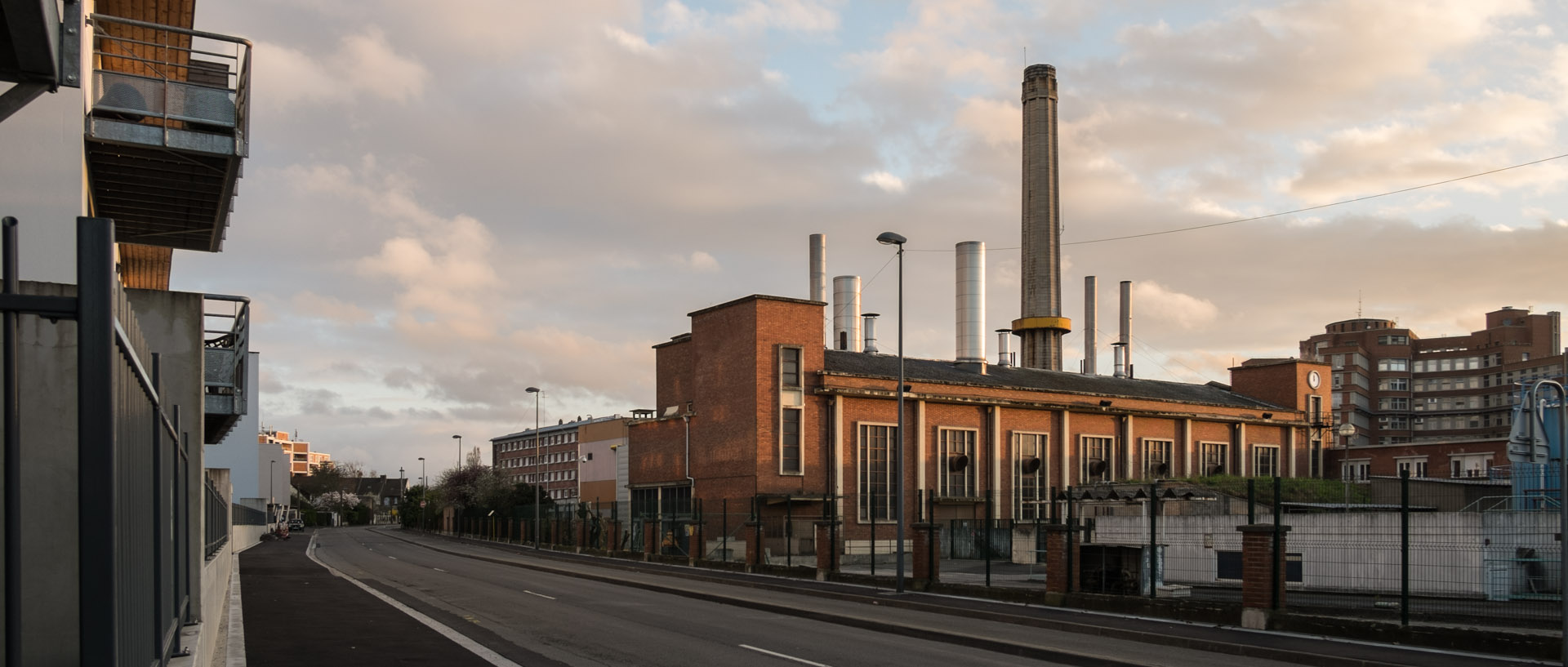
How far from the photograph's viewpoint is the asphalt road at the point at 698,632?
51.4ft

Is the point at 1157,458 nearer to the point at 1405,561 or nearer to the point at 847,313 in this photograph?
the point at 847,313

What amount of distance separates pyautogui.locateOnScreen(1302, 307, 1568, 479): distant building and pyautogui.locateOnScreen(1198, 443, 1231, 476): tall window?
70.5 meters

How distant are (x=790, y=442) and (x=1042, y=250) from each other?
2998 cm

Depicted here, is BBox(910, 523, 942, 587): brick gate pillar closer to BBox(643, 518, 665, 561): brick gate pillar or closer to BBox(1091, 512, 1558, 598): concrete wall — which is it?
BBox(1091, 512, 1558, 598): concrete wall

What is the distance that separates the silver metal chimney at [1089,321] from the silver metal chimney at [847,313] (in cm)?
2400

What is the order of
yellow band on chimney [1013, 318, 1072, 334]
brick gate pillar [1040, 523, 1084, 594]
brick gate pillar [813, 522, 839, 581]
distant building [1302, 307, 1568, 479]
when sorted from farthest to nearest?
distant building [1302, 307, 1568, 479] → yellow band on chimney [1013, 318, 1072, 334] → brick gate pillar [813, 522, 839, 581] → brick gate pillar [1040, 523, 1084, 594]

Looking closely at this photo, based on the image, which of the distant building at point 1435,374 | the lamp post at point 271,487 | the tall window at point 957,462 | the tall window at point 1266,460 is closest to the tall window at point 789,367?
the tall window at point 957,462

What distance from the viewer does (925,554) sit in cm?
2941

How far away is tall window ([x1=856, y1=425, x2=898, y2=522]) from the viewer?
51000 millimetres

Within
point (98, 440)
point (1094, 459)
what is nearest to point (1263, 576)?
point (98, 440)

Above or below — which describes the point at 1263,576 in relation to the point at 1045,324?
below

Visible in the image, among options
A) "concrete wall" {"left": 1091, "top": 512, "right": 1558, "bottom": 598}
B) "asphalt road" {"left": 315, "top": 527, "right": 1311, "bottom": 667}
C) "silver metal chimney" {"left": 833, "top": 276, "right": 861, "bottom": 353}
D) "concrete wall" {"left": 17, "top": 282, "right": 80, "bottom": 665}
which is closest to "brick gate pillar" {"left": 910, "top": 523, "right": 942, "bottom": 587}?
"asphalt road" {"left": 315, "top": 527, "right": 1311, "bottom": 667}

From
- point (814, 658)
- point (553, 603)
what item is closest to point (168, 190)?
point (814, 658)

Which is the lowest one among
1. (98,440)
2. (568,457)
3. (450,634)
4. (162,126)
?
(568,457)
